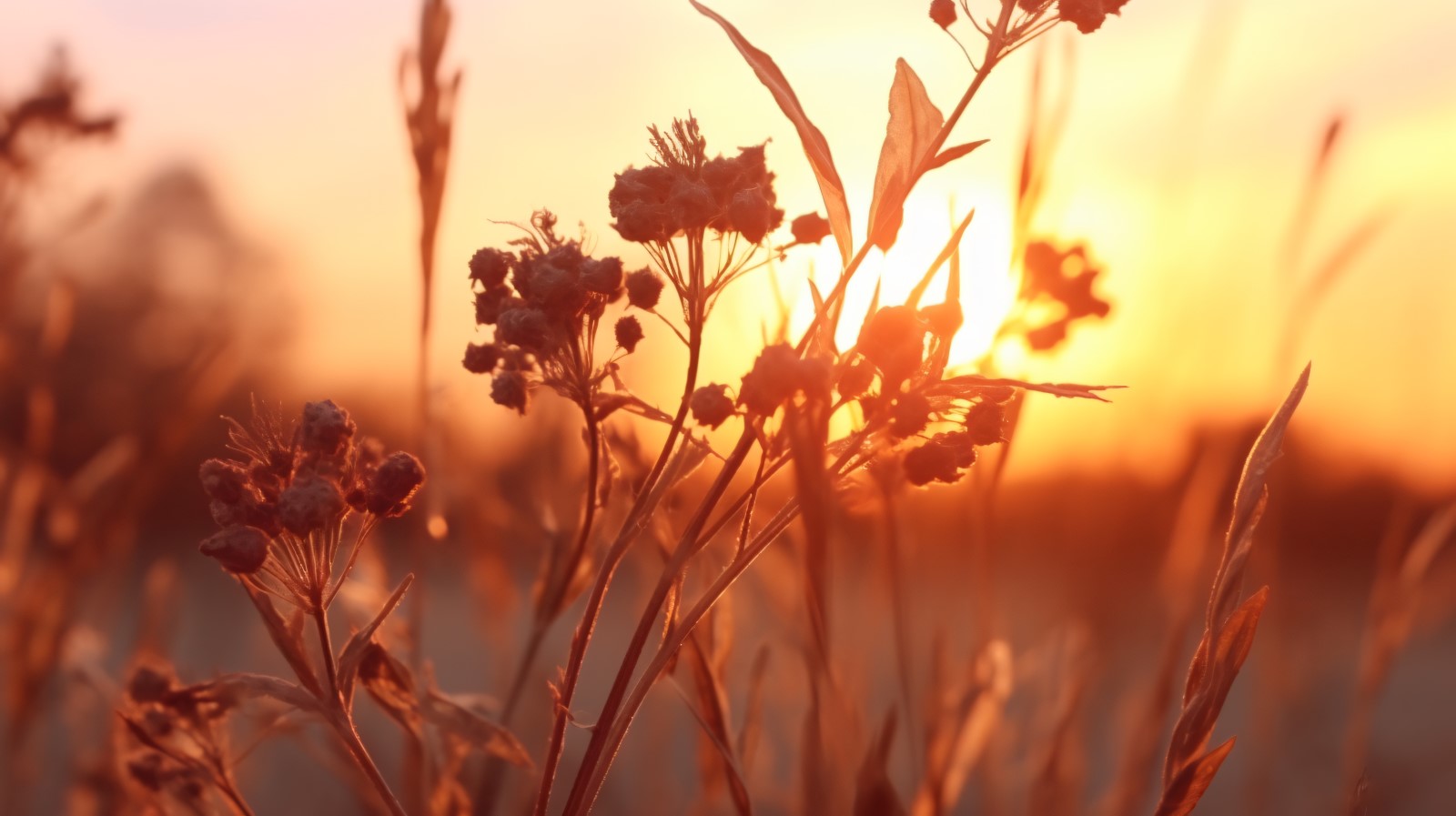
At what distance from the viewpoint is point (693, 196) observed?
0.91 meters

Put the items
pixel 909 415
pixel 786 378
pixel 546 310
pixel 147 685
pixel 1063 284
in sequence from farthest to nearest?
1. pixel 1063 284
2. pixel 147 685
3. pixel 546 310
4. pixel 909 415
5. pixel 786 378

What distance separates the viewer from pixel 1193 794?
0.84 m

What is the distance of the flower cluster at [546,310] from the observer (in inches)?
36.0

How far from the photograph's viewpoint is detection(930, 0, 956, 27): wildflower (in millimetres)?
929

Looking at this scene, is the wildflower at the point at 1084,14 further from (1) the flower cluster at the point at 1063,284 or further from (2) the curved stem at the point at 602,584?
(1) the flower cluster at the point at 1063,284

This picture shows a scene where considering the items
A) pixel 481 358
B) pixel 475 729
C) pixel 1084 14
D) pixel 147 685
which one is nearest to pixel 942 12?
pixel 1084 14

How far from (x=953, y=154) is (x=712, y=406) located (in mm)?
234

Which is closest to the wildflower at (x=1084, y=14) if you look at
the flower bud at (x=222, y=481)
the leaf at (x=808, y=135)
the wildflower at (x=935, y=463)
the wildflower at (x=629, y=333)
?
the leaf at (x=808, y=135)

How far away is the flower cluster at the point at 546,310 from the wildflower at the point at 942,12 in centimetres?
30

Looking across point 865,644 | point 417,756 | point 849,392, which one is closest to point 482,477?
point 417,756

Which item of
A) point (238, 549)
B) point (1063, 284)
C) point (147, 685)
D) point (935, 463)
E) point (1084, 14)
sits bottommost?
point (147, 685)

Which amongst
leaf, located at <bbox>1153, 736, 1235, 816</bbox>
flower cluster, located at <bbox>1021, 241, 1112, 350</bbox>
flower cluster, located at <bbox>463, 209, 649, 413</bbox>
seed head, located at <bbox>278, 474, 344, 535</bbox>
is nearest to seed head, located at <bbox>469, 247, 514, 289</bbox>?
flower cluster, located at <bbox>463, 209, 649, 413</bbox>

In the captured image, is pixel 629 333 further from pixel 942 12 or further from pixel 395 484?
pixel 942 12

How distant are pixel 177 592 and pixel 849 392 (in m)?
1.94
